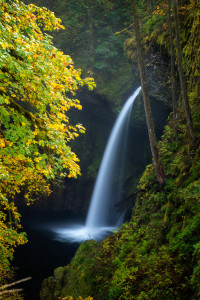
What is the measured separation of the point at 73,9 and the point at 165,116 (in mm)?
14858

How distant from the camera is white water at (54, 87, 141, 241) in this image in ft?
62.3

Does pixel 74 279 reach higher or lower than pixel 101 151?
lower

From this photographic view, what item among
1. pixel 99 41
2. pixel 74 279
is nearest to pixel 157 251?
pixel 74 279

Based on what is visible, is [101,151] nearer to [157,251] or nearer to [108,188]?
[108,188]

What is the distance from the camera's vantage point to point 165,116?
15.5 metres

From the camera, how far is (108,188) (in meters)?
21.5

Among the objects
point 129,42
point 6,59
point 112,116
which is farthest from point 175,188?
point 112,116

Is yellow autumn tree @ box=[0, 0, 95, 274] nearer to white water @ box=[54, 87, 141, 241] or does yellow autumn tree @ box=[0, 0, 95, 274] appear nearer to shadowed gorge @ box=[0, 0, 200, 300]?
shadowed gorge @ box=[0, 0, 200, 300]

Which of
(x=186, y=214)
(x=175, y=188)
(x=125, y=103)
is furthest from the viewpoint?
(x=125, y=103)

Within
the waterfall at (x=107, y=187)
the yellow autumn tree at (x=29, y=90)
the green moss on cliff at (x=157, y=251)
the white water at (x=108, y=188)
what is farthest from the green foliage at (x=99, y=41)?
the yellow autumn tree at (x=29, y=90)

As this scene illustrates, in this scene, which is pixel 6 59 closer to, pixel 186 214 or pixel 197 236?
pixel 197 236

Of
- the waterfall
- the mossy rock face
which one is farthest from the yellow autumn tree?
the waterfall

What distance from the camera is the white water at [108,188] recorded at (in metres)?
19.0

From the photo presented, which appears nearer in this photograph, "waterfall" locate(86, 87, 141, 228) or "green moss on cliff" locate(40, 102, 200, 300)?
"green moss on cliff" locate(40, 102, 200, 300)
